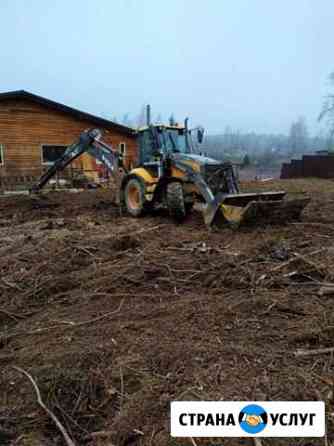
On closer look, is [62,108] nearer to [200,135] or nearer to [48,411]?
[200,135]

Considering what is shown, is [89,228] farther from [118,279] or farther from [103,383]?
[103,383]

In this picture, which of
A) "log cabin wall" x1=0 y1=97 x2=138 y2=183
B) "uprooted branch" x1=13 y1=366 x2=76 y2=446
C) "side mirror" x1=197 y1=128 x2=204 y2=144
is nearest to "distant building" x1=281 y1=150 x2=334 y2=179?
"log cabin wall" x1=0 y1=97 x2=138 y2=183

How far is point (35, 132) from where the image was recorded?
18.6m

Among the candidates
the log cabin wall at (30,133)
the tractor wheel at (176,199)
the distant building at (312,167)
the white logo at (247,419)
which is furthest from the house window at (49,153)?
the white logo at (247,419)

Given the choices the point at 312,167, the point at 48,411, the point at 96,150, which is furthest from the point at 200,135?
the point at 312,167

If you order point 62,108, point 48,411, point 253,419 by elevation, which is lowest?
point 48,411

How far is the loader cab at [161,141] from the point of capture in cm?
923

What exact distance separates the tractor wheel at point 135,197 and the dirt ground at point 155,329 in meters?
2.69

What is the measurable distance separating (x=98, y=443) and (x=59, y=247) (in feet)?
15.1

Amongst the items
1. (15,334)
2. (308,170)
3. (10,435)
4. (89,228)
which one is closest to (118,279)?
(15,334)

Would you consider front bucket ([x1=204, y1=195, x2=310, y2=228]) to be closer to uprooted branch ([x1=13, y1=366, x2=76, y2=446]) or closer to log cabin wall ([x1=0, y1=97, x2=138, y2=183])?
uprooted branch ([x1=13, y1=366, x2=76, y2=446])

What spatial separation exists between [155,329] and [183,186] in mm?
5415

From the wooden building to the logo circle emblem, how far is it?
1656 cm

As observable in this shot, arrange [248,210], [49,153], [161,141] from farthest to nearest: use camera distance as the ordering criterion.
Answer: [49,153]
[161,141]
[248,210]
